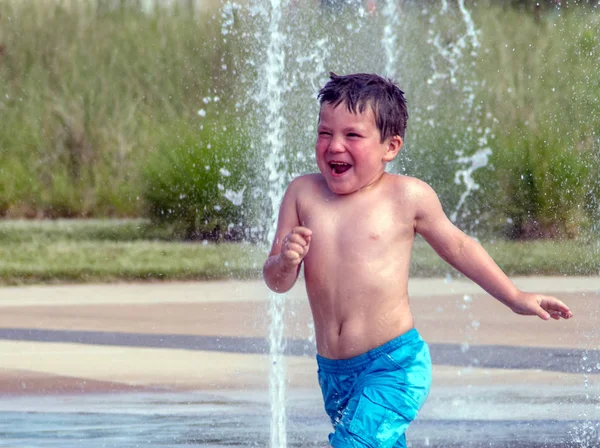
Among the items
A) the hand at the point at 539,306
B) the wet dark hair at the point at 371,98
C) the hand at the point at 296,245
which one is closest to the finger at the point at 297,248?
the hand at the point at 296,245

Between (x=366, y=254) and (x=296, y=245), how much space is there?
0.31 m

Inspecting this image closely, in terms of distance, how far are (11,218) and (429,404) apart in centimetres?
877

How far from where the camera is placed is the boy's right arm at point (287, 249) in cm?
281

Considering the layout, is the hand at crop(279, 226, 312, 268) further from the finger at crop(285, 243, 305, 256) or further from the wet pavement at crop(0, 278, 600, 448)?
the wet pavement at crop(0, 278, 600, 448)

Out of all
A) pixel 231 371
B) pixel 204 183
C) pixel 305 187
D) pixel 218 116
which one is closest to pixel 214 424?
pixel 231 371

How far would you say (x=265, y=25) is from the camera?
1191 centimetres

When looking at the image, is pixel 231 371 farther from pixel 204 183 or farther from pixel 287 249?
pixel 204 183

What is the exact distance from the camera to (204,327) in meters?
7.25

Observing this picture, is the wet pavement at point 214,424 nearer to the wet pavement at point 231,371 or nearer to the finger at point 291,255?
the wet pavement at point 231,371

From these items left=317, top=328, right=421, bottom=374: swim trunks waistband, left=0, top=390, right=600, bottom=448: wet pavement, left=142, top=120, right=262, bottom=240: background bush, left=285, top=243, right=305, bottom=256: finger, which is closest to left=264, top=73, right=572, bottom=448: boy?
left=317, top=328, right=421, bottom=374: swim trunks waistband

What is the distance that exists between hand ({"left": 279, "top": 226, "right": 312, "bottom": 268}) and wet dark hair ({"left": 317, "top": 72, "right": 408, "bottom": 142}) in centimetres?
38

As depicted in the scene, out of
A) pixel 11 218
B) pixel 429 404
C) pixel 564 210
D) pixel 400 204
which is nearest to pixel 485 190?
pixel 564 210

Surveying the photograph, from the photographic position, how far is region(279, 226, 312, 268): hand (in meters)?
2.81

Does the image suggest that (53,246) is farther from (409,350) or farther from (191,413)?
(409,350)
